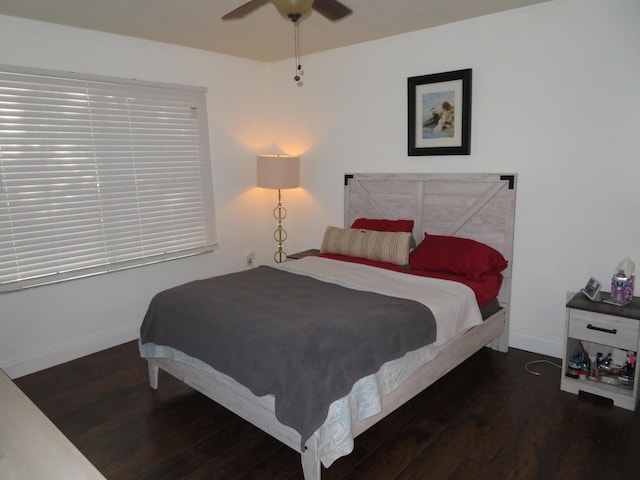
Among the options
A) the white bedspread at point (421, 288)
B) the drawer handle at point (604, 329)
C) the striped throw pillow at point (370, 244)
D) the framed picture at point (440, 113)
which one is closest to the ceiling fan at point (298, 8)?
the framed picture at point (440, 113)

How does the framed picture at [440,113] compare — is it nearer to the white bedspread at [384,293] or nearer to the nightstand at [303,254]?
the white bedspread at [384,293]

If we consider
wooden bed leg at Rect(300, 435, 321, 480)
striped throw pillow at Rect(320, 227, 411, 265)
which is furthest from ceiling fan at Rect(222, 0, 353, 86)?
wooden bed leg at Rect(300, 435, 321, 480)

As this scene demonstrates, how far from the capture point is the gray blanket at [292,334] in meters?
1.92

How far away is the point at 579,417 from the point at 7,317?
383cm

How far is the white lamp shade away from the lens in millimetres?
4359

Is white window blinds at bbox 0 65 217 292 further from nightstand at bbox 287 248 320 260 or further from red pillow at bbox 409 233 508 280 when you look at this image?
red pillow at bbox 409 233 508 280

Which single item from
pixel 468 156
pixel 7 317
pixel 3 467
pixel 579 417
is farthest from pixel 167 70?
pixel 579 417

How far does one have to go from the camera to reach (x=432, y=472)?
2.10 meters

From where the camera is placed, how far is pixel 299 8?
1985mm

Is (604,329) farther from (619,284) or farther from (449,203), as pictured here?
(449,203)

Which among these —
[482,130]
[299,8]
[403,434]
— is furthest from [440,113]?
[403,434]

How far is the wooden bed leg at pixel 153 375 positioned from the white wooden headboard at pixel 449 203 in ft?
7.47

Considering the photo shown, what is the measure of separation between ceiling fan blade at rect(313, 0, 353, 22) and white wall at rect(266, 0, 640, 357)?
1478mm

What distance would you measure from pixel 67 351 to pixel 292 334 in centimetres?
231
